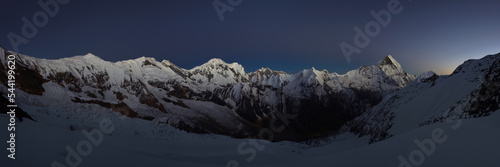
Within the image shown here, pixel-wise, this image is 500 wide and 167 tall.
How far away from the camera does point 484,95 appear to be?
31000 millimetres

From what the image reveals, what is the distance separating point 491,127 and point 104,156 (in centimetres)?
2417

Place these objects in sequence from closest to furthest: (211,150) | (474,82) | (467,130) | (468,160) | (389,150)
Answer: (468,160) < (467,130) < (389,150) < (211,150) < (474,82)

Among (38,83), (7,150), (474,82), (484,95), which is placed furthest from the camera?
(38,83)

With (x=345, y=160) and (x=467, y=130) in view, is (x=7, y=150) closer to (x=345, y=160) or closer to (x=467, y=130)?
(x=345, y=160)

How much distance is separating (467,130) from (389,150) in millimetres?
4583

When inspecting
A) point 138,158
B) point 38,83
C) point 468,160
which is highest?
point 38,83

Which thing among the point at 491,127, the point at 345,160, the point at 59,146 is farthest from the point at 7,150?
the point at 491,127

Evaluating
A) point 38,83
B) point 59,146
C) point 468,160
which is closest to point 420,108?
point 468,160

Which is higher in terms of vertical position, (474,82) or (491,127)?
(474,82)

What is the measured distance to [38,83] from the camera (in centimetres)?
14475

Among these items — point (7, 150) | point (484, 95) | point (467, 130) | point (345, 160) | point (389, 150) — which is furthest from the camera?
point (484, 95)

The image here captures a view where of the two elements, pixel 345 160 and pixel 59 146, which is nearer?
pixel 59 146

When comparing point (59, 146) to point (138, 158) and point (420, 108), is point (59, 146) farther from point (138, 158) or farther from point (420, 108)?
point (420, 108)

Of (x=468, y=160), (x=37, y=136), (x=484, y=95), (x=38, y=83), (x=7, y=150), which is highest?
(x=38, y=83)
